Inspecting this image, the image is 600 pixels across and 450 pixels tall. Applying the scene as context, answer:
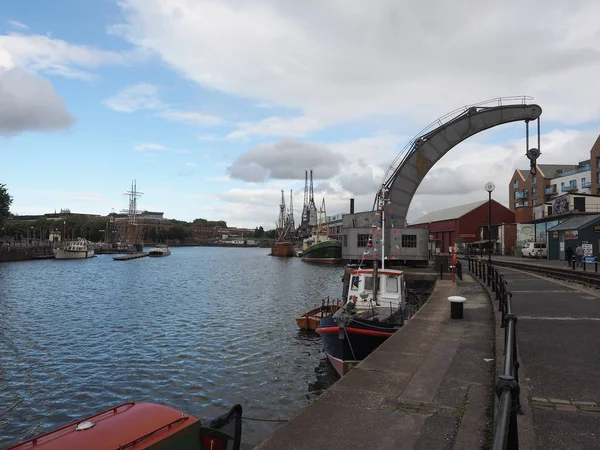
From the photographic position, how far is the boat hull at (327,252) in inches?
3273

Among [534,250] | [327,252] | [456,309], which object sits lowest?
[456,309]

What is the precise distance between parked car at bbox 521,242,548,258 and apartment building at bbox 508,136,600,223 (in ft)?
72.0

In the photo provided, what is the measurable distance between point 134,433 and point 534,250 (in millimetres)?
56604

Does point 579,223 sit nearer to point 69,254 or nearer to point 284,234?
point 69,254

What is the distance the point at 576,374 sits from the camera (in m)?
7.34

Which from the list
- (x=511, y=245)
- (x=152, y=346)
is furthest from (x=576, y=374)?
(x=511, y=245)

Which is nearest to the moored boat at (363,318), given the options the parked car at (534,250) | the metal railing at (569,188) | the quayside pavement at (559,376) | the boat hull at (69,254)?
the quayside pavement at (559,376)

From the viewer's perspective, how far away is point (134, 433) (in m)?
5.29

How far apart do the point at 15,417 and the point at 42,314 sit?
16.4 meters

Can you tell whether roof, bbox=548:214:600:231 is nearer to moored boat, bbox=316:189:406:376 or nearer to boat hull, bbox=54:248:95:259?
moored boat, bbox=316:189:406:376

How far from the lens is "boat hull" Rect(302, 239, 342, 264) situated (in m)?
83.1

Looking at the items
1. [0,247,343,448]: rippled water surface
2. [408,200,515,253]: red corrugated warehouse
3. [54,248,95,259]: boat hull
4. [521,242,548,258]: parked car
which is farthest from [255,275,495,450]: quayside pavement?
[54,248,95,259]: boat hull

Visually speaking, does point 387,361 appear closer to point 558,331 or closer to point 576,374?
point 576,374

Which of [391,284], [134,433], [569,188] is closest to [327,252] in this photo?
[569,188]
